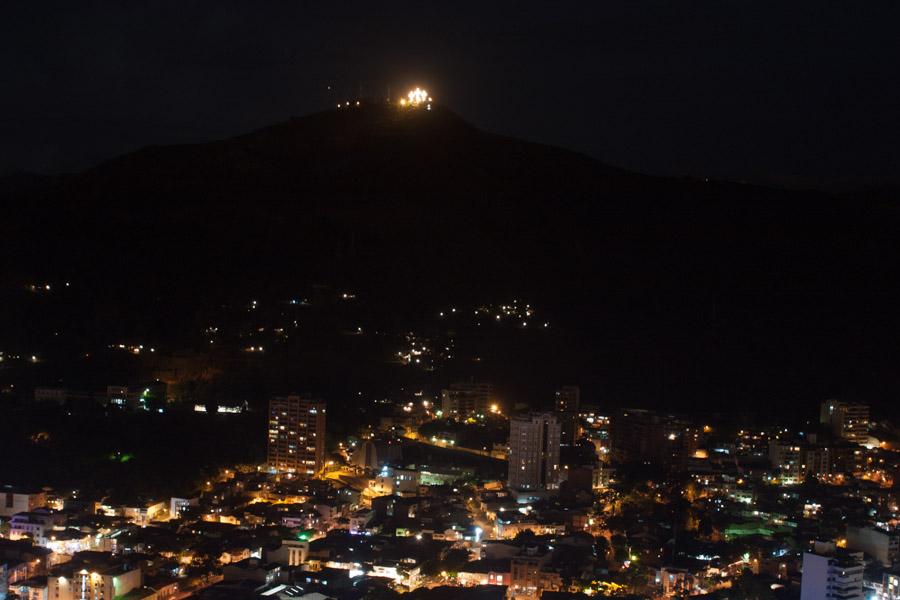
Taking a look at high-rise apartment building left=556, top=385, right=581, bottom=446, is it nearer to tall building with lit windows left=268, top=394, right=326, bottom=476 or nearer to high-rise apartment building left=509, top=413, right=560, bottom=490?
high-rise apartment building left=509, top=413, right=560, bottom=490

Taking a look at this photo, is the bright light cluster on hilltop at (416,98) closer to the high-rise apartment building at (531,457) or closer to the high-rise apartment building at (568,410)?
the high-rise apartment building at (568,410)

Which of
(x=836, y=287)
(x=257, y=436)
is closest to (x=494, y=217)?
(x=836, y=287)

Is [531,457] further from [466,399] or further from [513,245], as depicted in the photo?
[513,245]

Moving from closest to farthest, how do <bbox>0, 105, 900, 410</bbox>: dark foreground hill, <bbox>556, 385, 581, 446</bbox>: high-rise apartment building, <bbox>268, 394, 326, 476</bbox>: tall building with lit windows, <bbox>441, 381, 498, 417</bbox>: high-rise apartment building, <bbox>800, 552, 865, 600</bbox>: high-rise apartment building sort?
<bbox>800, 552, 865, 600</bbox>: high-rise apartment building, <bbox>268, 394, 326, 476</bbox>: tall building with lit windows, <bbox>556, 385, 581, 446</bbox>: high-rise apartment building, <bbox>441, 381, 498, 417</bbox>: high-rise apartment building, <bbox>0, 105, 900, 410</bbox>: dark foreground hill

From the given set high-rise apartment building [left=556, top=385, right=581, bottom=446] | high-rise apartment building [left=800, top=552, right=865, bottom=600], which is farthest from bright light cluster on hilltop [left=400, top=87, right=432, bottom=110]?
high-rise apartment building [left=800, top=552, right=865, bottom=600]

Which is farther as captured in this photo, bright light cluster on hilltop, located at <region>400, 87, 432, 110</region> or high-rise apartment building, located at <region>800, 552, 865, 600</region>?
bright light cluster on hilltop, located at <region>400, 87, 432, 110</region>

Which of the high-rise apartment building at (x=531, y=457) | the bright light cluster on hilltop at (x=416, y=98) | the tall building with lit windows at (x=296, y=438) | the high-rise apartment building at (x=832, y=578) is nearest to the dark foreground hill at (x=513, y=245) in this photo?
the bright light cluster on hilltop at (x=416, y=98)

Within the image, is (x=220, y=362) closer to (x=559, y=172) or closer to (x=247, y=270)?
(x=247, y=270)
